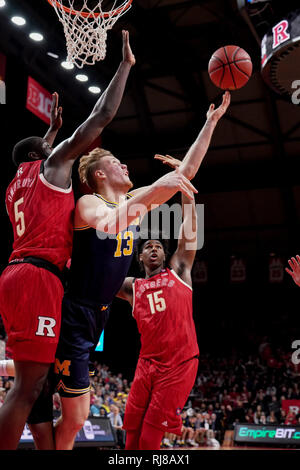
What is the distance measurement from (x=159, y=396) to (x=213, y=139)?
566 inches

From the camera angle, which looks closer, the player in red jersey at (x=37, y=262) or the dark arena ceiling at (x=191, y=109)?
the player in red jersey at (x=37, y=262)

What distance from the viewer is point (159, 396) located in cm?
396

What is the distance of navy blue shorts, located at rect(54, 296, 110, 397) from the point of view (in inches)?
119

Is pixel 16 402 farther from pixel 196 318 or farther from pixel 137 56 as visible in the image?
pixel 196 318

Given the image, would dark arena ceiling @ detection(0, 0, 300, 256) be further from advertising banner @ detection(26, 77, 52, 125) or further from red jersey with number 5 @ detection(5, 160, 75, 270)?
red jersey with number 5 @ detection(5, 160, 75, 270)

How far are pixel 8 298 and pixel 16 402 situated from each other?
1.83 ft

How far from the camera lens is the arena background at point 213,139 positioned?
12.3 metres

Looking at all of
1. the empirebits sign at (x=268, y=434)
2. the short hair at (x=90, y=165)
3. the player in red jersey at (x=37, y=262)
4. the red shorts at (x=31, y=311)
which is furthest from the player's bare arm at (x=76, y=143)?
the empirebits sign at (x=268, y=434)

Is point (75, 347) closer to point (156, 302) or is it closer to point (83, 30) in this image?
point (156, 302)

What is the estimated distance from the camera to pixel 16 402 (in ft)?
8.75

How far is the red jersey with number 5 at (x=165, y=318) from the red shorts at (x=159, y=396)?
0.27 feet

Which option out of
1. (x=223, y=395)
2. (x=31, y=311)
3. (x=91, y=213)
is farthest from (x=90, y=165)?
(x=223, y=395)

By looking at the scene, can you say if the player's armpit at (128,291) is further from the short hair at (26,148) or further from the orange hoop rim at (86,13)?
the orange hoop rim at (86,13)

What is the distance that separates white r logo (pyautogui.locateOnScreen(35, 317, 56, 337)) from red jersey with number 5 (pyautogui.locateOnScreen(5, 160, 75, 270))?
343mm
